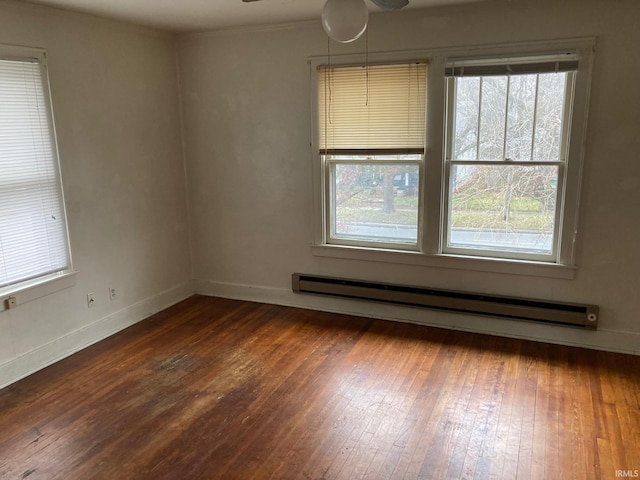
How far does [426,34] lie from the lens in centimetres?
373

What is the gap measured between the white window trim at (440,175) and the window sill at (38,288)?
202cm

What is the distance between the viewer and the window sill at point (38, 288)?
3.25 meters

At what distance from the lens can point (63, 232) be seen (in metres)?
3.60

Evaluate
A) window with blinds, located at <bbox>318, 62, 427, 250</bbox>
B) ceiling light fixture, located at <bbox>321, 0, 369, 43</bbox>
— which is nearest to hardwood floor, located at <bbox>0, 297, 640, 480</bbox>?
window with blinds, located at <bbox>318, 62, 427, 250</bbox>

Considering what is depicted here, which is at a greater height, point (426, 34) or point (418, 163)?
point (426, 34)

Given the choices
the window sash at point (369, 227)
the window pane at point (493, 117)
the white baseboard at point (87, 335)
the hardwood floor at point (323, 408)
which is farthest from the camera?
the window sash at point (369, 227)

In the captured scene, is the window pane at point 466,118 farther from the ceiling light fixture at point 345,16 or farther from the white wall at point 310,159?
the ceiling light fixture at point 345,16

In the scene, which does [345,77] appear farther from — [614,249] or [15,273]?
[15,273]

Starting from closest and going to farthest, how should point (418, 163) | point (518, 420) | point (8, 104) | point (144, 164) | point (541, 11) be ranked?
1. point (518, 420)
2. point (8, 104)
3. point (541, 11)
4. point (418, 163)
5. point (144, 164)

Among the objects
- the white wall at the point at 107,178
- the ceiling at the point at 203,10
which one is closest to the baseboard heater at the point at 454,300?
the white wall at the point at 107,178

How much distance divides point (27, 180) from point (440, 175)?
301 centimetres

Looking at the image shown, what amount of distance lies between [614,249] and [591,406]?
121 cm

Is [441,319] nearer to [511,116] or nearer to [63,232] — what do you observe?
[511,116]

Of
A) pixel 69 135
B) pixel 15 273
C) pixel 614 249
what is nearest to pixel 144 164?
pixel 69 135
